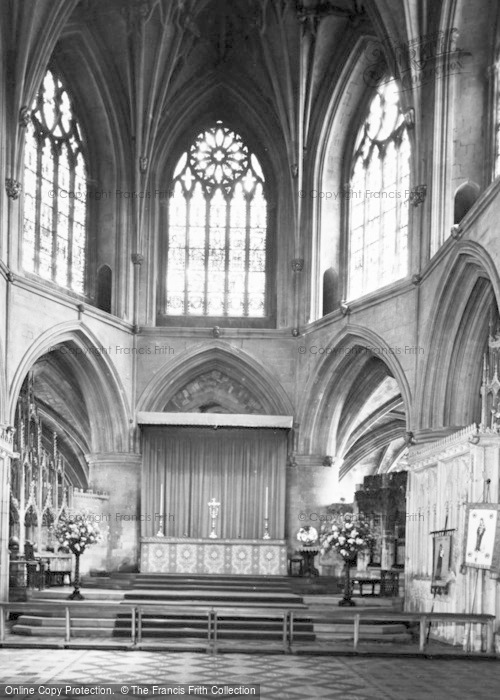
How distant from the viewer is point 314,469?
27.1 metres

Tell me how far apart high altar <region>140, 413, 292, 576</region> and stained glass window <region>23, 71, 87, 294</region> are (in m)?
4.46

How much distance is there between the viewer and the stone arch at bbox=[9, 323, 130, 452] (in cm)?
2608

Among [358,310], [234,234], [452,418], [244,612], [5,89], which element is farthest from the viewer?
[234,234]

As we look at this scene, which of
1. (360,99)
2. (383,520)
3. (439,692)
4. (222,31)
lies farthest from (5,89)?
(439,692)

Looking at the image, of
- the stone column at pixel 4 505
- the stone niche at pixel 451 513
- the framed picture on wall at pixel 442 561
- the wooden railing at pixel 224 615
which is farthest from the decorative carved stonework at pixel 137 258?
the framed picture on wall at pixel 442 561

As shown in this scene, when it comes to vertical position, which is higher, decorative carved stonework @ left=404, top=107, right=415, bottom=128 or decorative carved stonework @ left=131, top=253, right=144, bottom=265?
decorative carved stonework @ left=404, top=107, right=415, bottom=128

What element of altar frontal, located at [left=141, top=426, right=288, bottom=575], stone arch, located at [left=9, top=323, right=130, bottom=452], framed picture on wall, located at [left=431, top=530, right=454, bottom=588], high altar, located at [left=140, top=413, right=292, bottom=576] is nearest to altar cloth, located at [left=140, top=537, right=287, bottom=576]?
high altar, located at [left=140, top=413, right=292, bottom=576]

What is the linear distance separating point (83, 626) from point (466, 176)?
11.5 meters

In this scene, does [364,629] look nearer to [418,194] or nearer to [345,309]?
[345,309]

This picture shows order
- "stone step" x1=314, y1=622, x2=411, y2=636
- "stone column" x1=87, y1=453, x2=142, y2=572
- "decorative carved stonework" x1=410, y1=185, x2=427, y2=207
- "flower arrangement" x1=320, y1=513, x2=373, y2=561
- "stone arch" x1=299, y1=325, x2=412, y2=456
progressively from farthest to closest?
"stone column" x1=87, y1=453, x2=142, y2=572
"stone arch" x1=299, y1=325, x2=412, y2=456
"decorative carved stonework" x1=410, y1=185, x2=427, y2=207
"flower arrangement" x1=320, y1=513, x2=373, y2=561
"stone step" x1=314, y1=622, x2=411, y2=636

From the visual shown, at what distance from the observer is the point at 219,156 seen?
2941 cm

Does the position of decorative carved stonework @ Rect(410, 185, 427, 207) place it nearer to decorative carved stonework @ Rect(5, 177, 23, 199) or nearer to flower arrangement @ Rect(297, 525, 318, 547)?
flower arrangement @ Rect(297, 525, 318, 547)

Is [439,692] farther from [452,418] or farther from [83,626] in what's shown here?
[452,418]

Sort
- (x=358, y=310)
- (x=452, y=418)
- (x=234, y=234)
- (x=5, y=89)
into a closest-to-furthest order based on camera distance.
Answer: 1. (x=452, y=418)
2. (x=5, y=89)
3. (x=358, y=310)
4. (x=234, y=234)
